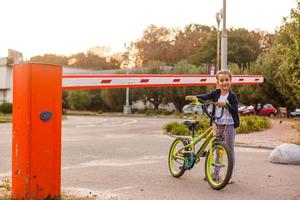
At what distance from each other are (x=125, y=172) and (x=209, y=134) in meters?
2.03

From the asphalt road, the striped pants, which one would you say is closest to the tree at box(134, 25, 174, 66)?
the asphalt road

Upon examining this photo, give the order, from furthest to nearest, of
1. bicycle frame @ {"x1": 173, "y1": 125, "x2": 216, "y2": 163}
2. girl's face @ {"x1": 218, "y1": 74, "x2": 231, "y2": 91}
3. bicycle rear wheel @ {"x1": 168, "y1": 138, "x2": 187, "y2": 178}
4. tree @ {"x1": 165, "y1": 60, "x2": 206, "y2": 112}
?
1. tree @ {"x1": 165, "y1": 60, "x2": 206, "y2": 112}
2. bicycle rear wheel @ {"x1": 168, "y1": 138, "x2": 187, "y2": 178}
3. girl's face @ {"x1": 218, "y1": 74, "x2": 231, "y2": 91}
4. bicycle frame @ {"x1": 173, "y1": 125, "x2": 216, "y2": 163}

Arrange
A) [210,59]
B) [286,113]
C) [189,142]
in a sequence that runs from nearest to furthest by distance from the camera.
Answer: [189,142]
[286,113]
[210,59]

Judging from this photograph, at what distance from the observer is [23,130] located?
5.59 m

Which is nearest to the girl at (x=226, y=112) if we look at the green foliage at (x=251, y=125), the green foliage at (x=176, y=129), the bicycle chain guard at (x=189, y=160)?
the bicycle chain guard at (x=189, y=160)

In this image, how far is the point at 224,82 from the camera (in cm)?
741

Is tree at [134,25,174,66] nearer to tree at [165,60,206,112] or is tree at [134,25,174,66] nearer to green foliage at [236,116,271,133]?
tree at [165,60,206,112]

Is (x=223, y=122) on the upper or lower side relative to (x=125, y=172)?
upper

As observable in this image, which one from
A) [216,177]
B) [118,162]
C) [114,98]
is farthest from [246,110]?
[216,177]

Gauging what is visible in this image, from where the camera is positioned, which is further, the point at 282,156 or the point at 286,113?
the point at 286,113

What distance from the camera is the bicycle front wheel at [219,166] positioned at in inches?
266

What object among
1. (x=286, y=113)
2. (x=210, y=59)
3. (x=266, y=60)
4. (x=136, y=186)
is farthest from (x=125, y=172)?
(x=210, y=59)

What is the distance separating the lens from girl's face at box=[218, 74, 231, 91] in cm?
741

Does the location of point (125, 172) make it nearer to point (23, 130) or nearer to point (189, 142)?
point (189, 142)
